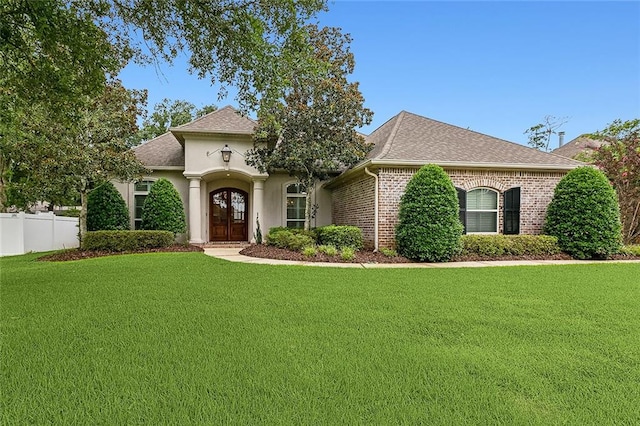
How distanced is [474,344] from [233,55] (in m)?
5.43

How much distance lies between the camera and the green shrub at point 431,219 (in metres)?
9.55

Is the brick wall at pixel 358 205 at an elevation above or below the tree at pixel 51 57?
below

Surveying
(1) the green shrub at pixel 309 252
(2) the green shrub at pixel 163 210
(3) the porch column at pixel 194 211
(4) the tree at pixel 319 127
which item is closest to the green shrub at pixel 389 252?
(1) the green shrub at pixel 309 252

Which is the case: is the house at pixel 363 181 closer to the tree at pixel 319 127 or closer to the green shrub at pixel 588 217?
the tree at pixel 319 127

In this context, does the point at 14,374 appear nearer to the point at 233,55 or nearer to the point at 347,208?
the point at 233,55

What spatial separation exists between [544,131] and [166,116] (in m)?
30.1

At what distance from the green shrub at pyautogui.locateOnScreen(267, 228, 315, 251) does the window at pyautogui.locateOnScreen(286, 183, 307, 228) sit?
8.95 feet

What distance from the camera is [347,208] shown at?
524 inches

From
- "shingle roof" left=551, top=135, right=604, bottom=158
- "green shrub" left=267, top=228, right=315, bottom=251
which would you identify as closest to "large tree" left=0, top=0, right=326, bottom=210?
"green shrub" left=267, top=228, right=315, bottom=251

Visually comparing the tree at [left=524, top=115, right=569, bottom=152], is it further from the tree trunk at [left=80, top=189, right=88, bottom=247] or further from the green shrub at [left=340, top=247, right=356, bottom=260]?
the tree trunk at [left=80, top=189, right=88, bottom=247]

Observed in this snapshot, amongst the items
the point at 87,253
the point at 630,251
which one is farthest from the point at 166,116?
the point at 630,251

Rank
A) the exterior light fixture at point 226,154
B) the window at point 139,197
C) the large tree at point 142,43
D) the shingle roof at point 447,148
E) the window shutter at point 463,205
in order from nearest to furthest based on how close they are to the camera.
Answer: the large tree at point 142,43
the shingle roof at point 447,148
the window shutter at point 463,205
the exterior light fixture at point 226,154
the window at point 139,197

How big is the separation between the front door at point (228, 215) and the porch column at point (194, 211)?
139 cm

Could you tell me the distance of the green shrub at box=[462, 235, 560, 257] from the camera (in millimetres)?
10281
